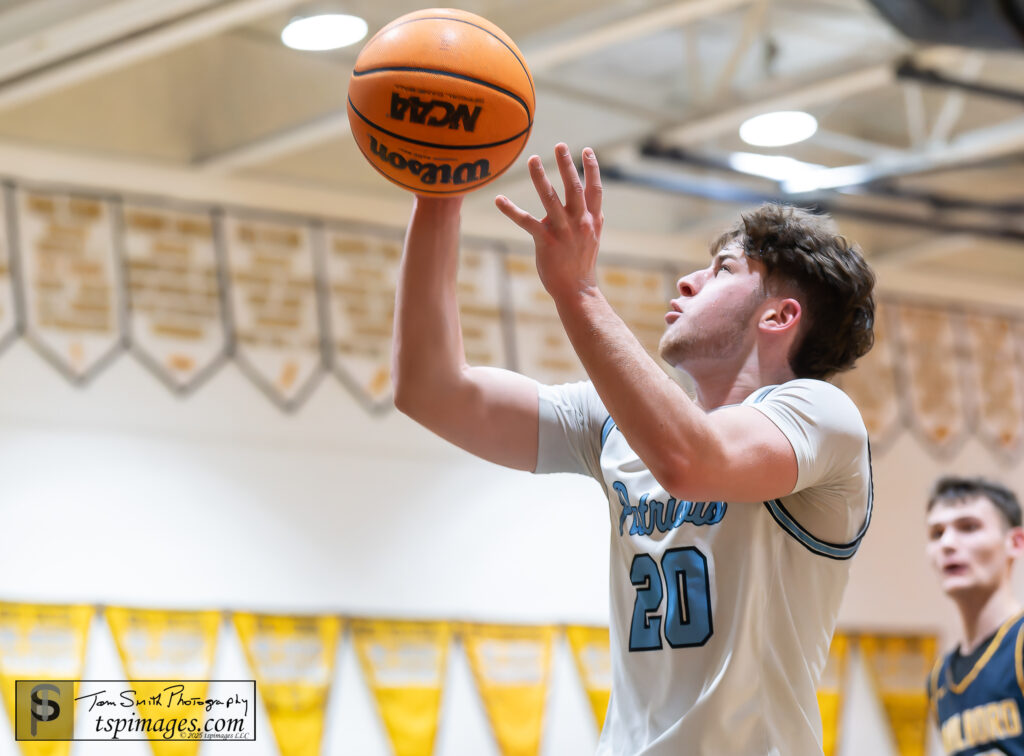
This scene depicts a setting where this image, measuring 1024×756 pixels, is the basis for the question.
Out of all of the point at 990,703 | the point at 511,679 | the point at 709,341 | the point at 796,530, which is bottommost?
the point at 511,679

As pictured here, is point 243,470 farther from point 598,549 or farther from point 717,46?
point 717,46

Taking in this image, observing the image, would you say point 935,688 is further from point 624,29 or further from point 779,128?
point 624,29

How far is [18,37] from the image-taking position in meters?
5.41

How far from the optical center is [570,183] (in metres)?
2.06

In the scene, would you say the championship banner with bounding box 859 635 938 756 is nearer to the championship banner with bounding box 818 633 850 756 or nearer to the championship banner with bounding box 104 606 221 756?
the championship banner with bounding box 818 633 850 756

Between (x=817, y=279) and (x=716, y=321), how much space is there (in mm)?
229

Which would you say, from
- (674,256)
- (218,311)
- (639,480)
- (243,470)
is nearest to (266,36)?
(218,311)

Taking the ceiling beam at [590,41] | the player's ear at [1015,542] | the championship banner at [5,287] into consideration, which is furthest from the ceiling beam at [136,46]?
the player's ear at [1015,542]

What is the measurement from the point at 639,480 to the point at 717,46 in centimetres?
508

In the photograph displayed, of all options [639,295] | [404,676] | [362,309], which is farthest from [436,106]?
[639,295]

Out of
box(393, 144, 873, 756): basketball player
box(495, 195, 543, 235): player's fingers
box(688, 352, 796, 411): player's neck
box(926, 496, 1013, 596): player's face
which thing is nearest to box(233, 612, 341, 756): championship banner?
box(926, 496, 1013, 596): player's face

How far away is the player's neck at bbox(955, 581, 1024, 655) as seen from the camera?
496 centimetres

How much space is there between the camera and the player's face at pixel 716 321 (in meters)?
2.38

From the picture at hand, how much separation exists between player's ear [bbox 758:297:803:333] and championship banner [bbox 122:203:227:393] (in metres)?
4.83
